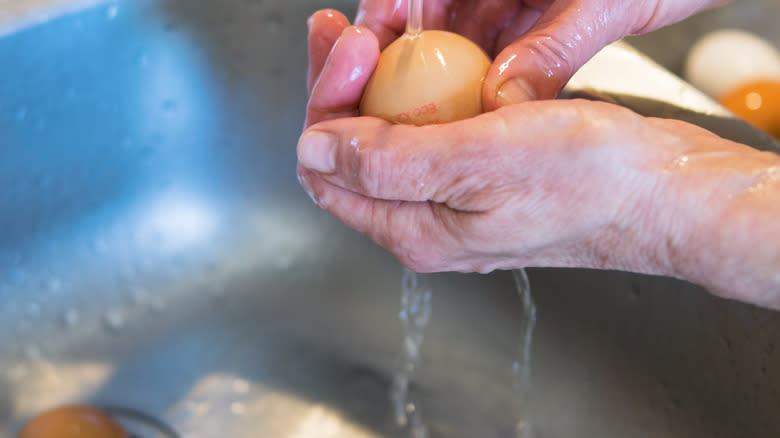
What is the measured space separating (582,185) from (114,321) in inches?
28.3

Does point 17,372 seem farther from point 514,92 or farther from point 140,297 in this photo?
point 514,92

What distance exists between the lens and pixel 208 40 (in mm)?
897

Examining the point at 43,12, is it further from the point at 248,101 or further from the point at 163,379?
the point at 163,379

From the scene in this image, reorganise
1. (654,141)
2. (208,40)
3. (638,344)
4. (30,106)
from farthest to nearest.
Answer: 1. (208,40)
2. (30,106)
3. (638,344)
4. (654,141)

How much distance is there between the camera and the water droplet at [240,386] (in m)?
0.85

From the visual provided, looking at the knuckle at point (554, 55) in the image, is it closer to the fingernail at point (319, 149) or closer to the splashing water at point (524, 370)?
the fingernail at point (319, 149)

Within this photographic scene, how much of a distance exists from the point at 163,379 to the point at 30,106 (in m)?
0.39

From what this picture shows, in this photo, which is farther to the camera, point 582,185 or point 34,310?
point 34,310

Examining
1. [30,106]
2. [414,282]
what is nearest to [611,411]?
Result: [414,282]

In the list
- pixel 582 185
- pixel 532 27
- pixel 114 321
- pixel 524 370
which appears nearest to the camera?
pixel 582 185

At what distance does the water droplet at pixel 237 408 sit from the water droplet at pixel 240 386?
0.06ft

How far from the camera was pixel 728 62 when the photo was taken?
923 mm

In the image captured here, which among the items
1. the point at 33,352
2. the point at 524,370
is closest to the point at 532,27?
the point at 524,370

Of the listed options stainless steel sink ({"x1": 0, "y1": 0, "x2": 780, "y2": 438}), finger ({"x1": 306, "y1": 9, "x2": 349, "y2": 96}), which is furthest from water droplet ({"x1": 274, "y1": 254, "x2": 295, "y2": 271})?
finger ({"x1": 306, "y1": 9, "x2": 349, "y2": 96})
